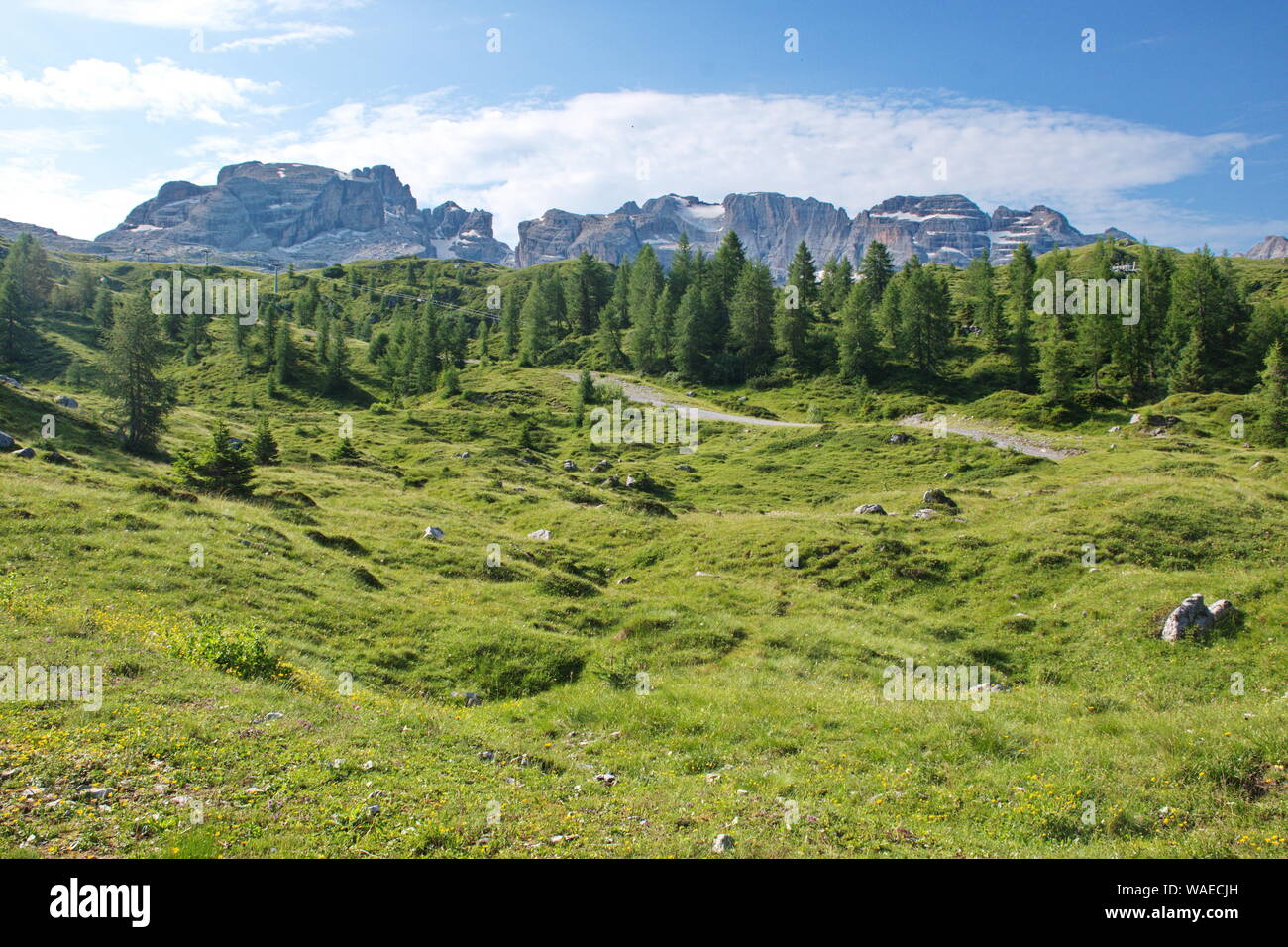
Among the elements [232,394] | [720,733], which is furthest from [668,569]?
[232,394]

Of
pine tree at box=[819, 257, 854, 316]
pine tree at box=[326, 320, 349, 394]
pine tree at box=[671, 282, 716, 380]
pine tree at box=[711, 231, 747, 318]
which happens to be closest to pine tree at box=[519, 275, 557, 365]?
pine tree at box=[671, 282, 716, 380]

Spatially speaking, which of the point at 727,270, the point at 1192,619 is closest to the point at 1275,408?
the point at 1192,619

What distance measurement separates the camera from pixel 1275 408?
183ft

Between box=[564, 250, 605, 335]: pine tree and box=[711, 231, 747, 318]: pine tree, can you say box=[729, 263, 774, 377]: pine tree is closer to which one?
box=[711, 231, 747, 318]: pine tree

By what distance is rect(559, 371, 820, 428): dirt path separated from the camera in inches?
3221

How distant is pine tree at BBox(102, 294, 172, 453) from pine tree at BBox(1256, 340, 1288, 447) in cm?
9728

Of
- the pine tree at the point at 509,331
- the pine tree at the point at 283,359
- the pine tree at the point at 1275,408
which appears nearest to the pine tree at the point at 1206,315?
the pine tree at the point at 1275,408

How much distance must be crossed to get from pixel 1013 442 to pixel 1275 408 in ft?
66.9

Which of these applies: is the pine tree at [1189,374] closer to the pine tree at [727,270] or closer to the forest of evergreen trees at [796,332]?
the forest of evergreen trees at [796,332]

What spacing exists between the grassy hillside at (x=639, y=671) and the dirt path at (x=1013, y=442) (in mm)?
9199
